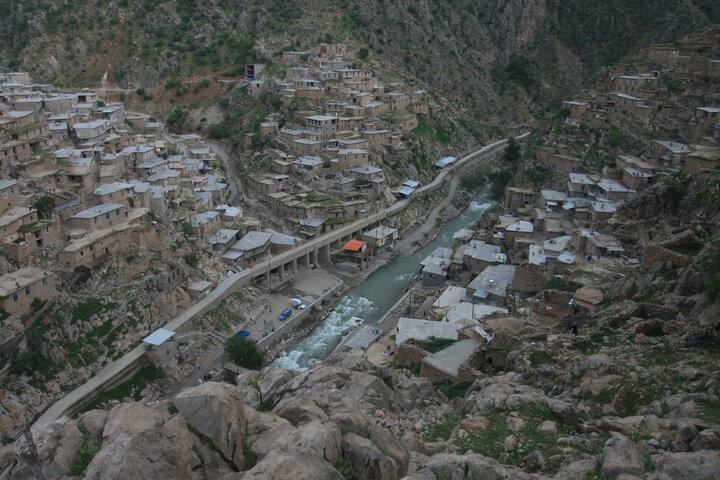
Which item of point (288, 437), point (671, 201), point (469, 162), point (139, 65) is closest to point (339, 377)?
point (288, 437)

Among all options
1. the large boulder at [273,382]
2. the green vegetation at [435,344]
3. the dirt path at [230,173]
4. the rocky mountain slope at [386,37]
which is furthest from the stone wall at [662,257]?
the rocky mountain slope at [386,37]

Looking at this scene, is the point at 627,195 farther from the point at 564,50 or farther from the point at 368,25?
the point at 564,50

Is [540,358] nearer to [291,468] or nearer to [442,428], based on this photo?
[442,428]

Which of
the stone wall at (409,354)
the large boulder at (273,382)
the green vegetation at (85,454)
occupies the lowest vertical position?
the stone wall at (409,354)

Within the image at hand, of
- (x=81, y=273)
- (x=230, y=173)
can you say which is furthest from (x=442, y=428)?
(x=230, y=173)

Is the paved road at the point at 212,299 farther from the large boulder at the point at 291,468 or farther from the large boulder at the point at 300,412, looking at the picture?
the large boulder at the point at 291,468

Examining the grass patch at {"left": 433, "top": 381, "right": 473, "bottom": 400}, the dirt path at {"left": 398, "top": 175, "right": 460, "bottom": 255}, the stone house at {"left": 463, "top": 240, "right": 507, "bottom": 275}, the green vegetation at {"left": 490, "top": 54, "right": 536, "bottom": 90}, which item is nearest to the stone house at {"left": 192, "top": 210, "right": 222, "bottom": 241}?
the dirt path at {"left": 398, "top": 175, "right": 460, "bottom": 255}

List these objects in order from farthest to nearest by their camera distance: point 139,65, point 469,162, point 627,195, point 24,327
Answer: point 139,65
point 469,162
point 627,195
point 24,327

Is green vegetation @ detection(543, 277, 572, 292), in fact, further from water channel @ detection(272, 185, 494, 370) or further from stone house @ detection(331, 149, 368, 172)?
stone house @ detection(331, 149, 368, 172)
